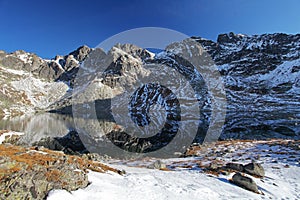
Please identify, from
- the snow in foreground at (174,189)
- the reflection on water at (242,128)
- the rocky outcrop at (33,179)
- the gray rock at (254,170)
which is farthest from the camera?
the reflection on water at (242,128)

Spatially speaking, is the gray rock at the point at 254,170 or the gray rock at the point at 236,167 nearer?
the gray rock at the point at 254,170

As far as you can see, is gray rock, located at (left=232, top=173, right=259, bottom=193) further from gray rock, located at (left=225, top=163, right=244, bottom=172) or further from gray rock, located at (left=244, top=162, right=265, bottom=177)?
gray rock, located at (left=225, top=163, right=244, bottom=172)

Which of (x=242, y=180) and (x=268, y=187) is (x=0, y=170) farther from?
(x=268, y=187)

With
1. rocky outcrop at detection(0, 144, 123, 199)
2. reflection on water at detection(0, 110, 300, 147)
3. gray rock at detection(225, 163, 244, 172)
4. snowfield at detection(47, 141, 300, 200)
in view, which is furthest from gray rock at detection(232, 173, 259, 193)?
reflection on water at detection(0, 110, 300, 147)

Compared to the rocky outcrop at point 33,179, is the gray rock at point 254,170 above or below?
below

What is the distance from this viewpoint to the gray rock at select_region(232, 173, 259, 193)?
1212 cm

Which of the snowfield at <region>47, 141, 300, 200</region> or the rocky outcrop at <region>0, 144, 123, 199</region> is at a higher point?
the rocky outcrop at <region>0, 144, 123, 199</region>

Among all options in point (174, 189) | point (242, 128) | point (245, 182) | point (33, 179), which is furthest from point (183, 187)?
point (242, 128)

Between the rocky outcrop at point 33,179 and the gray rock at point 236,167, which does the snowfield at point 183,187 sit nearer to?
the rocky outcrop at point 33,179

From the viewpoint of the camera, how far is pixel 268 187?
1305 centimetres

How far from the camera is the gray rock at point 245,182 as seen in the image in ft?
39.8

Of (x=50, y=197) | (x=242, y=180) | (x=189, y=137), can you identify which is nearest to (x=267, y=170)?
(x=242, y=180)

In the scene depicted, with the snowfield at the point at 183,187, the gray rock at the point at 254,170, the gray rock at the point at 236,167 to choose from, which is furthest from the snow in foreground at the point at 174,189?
the gray rock at the point at 236,167

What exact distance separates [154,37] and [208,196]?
126 ft
